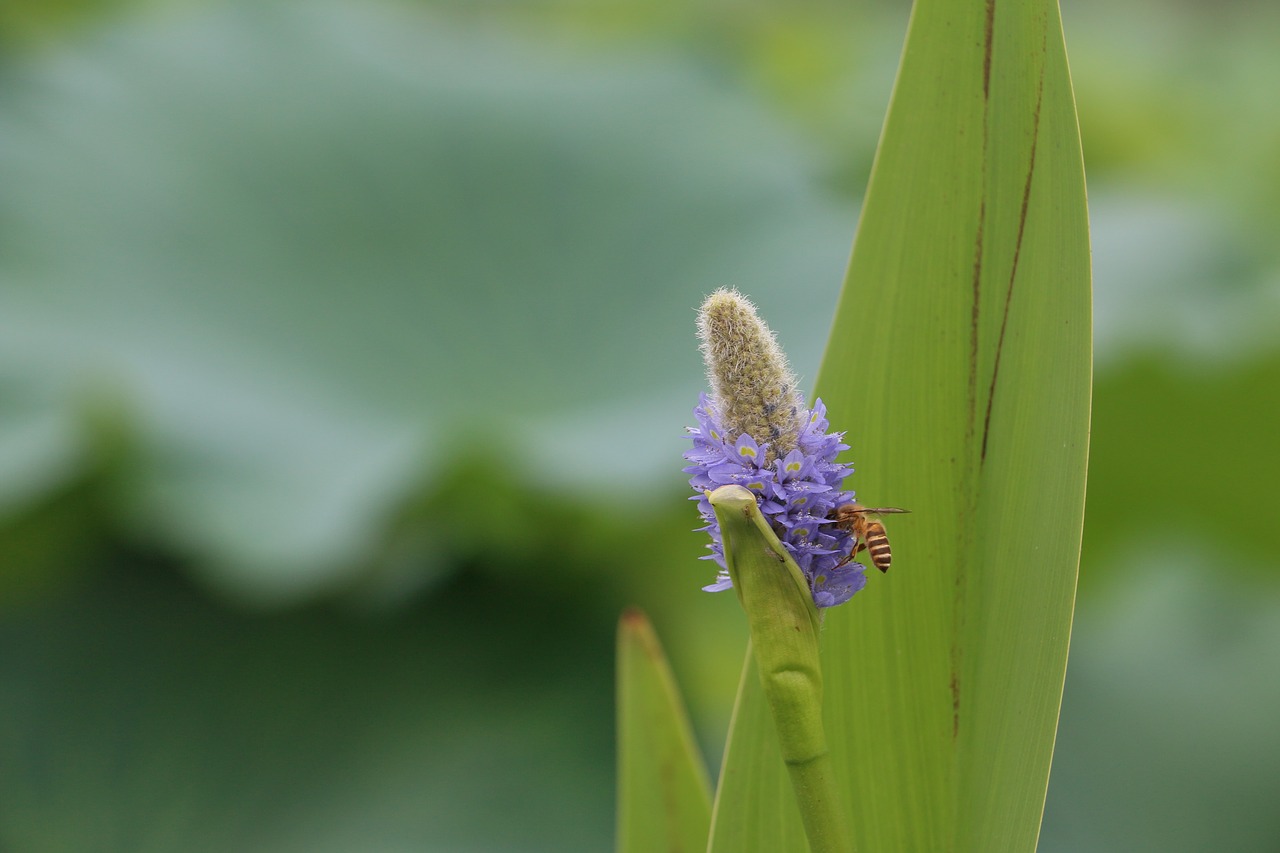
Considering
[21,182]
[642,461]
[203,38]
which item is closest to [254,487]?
[642,461]

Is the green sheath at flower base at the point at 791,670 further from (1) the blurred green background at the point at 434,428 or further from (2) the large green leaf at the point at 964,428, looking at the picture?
(1) the blurred green background at the point at 434,428

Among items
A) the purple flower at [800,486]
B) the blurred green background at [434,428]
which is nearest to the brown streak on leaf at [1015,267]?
the purple flower at [800,486]

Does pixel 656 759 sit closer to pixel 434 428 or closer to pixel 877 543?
pixel 877 543

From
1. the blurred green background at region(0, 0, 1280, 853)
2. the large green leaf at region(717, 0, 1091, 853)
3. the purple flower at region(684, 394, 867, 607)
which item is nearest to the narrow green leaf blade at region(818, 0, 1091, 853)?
the large green leaf at region(717, 0, 1091, 853)

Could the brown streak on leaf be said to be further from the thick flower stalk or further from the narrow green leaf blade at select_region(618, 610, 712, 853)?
the narrow green leaf blade at select_region(618, 610, 712, 853)

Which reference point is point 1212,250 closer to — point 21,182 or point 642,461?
point 642,461

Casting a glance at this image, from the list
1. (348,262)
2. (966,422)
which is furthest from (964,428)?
(348,262)

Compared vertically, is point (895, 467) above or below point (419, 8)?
below
